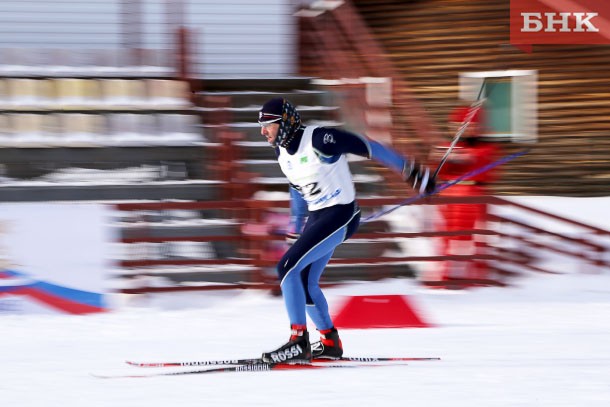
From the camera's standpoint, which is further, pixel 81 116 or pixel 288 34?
pixel 288 34

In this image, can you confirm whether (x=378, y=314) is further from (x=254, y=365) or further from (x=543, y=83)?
→ (x=543, y=83)

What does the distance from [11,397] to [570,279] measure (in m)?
6.44

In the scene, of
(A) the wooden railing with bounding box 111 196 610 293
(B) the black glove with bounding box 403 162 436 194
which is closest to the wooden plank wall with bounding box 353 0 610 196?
(A) the wooden railing with bounding box 111 196 610 293

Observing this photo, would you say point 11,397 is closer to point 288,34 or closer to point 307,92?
point 307,92

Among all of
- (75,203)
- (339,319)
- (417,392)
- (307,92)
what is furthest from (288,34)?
(417,392)

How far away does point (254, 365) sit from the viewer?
21.0 ft

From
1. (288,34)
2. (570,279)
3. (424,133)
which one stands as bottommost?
(570,279)

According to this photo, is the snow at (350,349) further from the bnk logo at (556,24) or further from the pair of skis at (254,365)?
the bnk logo at (556,24)

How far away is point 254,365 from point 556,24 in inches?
479

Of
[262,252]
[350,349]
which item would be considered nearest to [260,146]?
[262,252]

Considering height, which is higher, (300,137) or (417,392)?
(300,137)

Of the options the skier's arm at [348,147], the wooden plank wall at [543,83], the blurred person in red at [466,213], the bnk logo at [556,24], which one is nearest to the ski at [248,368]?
the skier's arm at [348,147]

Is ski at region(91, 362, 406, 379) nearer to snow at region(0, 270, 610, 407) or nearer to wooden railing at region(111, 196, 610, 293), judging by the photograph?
snow at region(0, 270, 610, 407)

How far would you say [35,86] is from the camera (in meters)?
13.3
